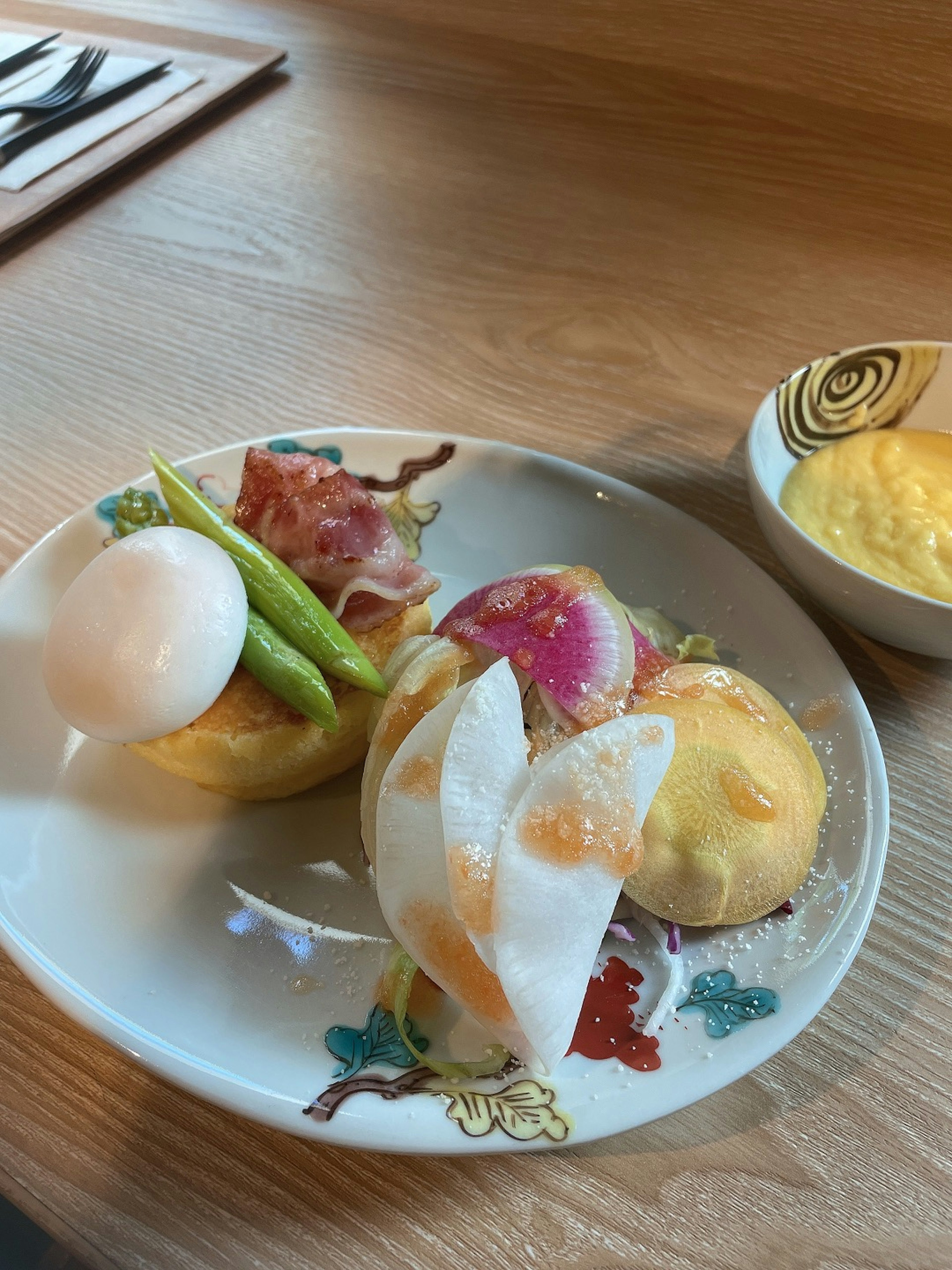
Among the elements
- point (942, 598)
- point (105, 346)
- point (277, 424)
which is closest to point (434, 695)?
point (942, 598)

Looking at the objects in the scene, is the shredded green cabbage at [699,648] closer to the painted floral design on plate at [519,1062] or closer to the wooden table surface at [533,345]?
the wooden table surface at [533,345]

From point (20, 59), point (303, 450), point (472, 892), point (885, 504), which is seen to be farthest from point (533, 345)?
point (20, 59)

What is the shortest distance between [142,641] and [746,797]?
66 centimetres

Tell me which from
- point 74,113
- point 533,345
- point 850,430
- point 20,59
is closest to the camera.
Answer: point 850,430

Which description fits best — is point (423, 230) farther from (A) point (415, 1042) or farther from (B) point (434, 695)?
(A) point (415, 1042)

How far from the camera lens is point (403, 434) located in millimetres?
1336

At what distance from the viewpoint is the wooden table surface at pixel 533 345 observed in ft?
2.47

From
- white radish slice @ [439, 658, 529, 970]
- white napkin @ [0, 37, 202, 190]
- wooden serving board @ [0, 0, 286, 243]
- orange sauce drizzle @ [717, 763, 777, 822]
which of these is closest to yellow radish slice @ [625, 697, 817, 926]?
orange sauce drizzle @ [717, 763, 777, 822]

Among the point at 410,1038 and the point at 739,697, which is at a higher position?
the point at 739,697

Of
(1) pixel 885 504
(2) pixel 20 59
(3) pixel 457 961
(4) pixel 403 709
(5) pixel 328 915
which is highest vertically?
(2) pixel 20 59

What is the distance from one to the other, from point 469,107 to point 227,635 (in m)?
1.95

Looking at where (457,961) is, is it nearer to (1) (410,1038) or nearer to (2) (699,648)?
(1) (410,1038)

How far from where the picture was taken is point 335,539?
1.09 meters

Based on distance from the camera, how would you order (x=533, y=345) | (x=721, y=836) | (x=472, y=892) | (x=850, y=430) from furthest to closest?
(x=533, y=345), (x=850, y=430), (x=721, y=836), (x=472, y=892)
